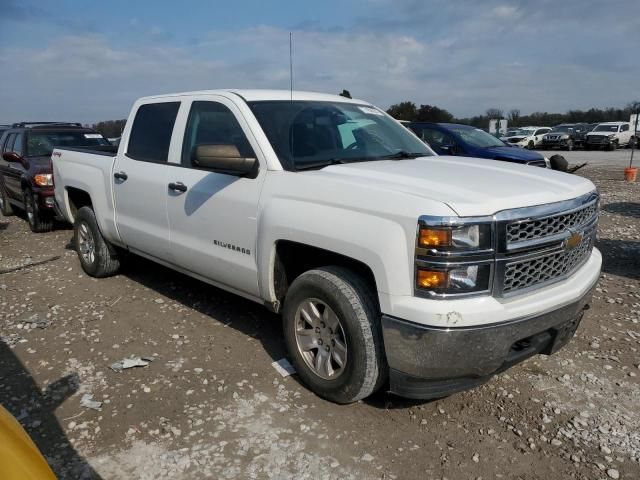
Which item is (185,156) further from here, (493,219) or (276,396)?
(493,219)

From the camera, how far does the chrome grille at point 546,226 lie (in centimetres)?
261

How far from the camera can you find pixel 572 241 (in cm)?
292

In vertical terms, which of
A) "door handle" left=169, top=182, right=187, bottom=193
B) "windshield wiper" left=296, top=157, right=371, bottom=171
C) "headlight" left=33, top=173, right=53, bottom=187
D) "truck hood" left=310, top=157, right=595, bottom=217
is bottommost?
"headlight" left=33, top=173, right=53, bottom=187

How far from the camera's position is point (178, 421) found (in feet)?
10.2

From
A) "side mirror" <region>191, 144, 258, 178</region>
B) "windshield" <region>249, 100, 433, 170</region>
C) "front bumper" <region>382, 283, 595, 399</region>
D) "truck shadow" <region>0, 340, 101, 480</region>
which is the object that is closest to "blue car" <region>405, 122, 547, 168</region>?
"windshield" <region>249, 100, 433, 170</region>

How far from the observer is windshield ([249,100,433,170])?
3.52 meters

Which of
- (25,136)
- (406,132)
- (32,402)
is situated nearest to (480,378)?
(406,132)

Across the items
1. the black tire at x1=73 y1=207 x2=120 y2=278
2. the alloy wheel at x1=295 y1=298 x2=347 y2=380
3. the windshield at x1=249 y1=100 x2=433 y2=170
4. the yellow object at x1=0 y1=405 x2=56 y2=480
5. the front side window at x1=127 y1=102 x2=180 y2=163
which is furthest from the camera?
the black tire at x1=73 y1=207 x2=120 y2=278

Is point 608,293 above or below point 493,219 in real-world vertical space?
below

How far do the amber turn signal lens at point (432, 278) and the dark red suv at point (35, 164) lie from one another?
687 centimetres

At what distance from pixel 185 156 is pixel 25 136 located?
6544 millimetres

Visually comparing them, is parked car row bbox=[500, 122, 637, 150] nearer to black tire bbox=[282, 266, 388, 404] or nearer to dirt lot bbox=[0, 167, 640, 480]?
dirt lot bbox=[0, 167, 640, 480]

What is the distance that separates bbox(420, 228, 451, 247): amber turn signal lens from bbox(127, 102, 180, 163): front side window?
2.65 m

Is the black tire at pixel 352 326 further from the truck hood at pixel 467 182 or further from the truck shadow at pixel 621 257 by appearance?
the truck shadow at pixel 621 257
